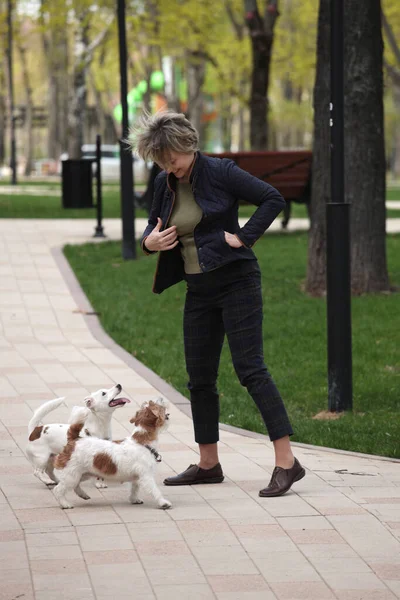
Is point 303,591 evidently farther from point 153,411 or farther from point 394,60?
point 394,60

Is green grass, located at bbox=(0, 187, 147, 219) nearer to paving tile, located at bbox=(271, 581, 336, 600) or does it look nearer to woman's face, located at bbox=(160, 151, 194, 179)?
woman's face, located at bbox=(160, 151, 194, 179)

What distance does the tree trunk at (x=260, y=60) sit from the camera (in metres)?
22.6

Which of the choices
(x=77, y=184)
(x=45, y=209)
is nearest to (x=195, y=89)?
(x=45, y=209)

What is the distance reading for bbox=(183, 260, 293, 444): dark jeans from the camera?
19.1ft

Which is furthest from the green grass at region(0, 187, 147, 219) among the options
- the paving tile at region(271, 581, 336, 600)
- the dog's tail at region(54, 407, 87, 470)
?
the paving tile at region(271, 581, 336, 600)

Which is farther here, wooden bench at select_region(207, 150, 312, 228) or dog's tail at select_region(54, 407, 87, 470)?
wooden bench at select_region(207, 150, 312, 228)

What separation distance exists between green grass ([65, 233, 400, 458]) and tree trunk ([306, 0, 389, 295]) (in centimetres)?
32

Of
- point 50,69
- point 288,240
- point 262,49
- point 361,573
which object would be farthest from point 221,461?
point 50,69

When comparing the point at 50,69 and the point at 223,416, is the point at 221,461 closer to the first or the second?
the point at 223,416

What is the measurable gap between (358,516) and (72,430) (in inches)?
54.2

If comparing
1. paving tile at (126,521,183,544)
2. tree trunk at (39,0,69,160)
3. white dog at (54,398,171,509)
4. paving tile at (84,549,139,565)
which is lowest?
paving tile at (126,521,183,544)

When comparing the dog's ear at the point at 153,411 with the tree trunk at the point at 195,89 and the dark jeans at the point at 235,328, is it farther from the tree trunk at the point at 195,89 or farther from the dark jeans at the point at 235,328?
the tree trunk at the point at 195,89

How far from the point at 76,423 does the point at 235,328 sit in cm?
87

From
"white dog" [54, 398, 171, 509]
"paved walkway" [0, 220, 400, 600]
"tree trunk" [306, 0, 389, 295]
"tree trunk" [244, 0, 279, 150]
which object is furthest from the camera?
"tree trunk" [244, 0, 279, 150]
